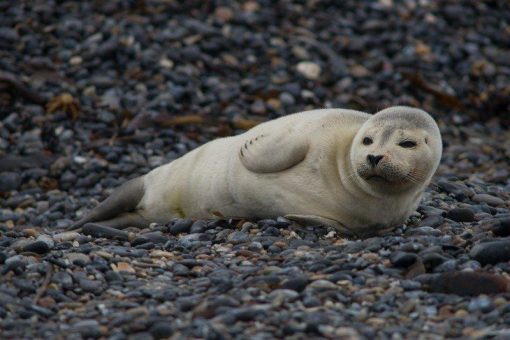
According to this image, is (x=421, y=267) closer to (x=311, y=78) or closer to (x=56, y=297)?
(x=56, y=297)

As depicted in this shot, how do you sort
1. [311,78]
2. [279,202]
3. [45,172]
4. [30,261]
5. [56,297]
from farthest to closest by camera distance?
[311,78]
[45,172]
[279,202]
[30,261]
[56,297]

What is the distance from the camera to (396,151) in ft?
22.2

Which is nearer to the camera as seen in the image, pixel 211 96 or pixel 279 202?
pixel 279 202

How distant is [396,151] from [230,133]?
4.63 meters

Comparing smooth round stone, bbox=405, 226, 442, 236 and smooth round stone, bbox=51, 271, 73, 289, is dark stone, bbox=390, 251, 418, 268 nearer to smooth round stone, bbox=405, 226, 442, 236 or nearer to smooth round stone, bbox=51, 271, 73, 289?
smooth round stone, bbox=405, 226, 442, 236

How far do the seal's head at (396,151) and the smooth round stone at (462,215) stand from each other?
1.55 ft

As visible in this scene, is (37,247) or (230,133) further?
(230,133)

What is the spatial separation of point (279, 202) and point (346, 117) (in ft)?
2.69

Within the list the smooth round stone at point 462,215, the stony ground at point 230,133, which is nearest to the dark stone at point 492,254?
the stony ground at point 230,133

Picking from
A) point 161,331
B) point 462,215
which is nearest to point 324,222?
point 462,215

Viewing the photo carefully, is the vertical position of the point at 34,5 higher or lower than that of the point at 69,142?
higher

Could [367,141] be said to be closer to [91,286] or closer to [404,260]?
[404,260]

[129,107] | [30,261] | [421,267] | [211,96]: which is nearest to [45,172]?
[129,107]

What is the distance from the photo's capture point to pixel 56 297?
571cm
